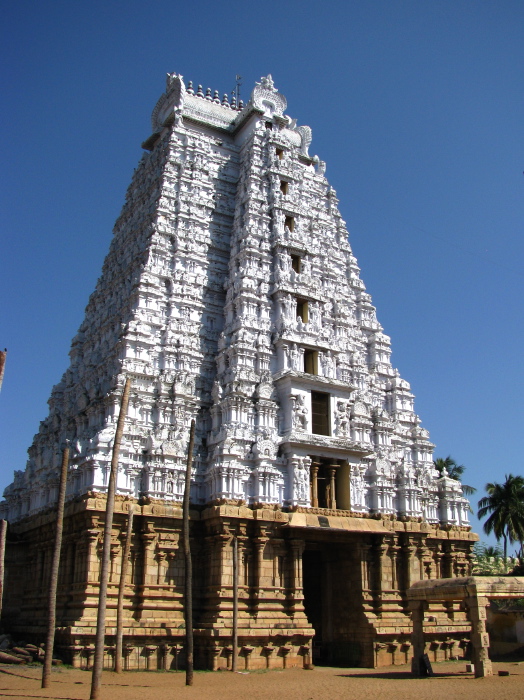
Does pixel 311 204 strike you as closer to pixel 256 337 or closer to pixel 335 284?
pixel 335 284

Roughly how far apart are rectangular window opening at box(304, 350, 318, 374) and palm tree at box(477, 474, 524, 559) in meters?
28.7

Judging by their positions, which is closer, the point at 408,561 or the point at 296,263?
the point at 408,561

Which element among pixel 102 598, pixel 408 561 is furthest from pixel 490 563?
pixel 102 598

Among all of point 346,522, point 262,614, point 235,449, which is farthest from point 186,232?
point 262,614

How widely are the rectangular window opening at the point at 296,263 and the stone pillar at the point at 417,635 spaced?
18.7m

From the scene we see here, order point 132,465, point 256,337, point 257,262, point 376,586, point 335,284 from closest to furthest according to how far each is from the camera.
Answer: point 132,465 < point 376,586 < point 256,337 < point 257,262 < point 335,284

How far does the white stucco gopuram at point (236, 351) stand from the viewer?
3039 cm

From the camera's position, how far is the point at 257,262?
3612 centimetres

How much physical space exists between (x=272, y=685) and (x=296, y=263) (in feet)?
73.1

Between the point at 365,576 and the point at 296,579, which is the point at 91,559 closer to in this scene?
the point at 296,579

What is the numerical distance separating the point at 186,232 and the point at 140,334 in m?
7.32

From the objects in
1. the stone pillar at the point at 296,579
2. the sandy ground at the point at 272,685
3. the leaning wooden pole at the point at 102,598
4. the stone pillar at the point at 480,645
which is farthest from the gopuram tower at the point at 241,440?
the stone pillar at the point at 480,645

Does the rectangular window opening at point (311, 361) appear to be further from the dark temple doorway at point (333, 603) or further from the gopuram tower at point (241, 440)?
the dark temple doorway at point (333, 603)

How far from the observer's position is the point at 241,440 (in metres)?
30.4
